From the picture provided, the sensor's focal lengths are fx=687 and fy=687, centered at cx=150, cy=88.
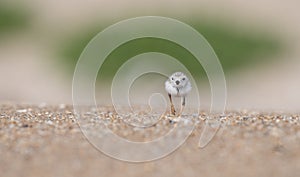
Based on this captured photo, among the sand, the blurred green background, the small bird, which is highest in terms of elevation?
the blurred green background

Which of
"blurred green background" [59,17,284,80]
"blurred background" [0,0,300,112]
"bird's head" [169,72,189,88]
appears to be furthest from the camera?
"blurred background" [0,0,300,112]

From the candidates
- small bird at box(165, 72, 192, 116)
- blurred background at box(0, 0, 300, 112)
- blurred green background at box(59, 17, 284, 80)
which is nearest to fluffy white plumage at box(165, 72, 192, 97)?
small bird at box(165, 72, 192, 116)

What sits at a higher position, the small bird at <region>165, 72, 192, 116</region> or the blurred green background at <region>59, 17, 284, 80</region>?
the blurred green background at <region>59, 17, 284, 80</region>

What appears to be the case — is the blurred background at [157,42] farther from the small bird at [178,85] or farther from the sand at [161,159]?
the sand at [161,159]

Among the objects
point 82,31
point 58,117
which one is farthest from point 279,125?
point 82,31

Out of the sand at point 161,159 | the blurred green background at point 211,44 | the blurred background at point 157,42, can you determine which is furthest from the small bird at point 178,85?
the blurred green background at point 211,44

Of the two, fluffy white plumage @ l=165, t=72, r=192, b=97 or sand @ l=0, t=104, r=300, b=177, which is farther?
fluffy white plumage @ l=165, t=72, r=192, b=97

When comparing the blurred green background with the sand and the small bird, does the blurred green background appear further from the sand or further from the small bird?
the sand

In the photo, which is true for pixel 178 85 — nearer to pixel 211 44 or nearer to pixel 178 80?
pixel 178 80
